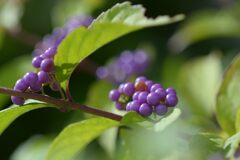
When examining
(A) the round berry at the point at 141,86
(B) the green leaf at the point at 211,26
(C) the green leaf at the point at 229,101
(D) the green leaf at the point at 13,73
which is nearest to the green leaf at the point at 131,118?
(A) the round berry at the point at 141,86

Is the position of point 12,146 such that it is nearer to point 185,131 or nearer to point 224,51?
point 224,51

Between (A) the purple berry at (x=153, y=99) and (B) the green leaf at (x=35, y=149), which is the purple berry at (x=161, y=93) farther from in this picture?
(B) the green leaf at (x=35, y=149)

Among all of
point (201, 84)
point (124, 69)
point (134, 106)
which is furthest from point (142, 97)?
point (124, 69)

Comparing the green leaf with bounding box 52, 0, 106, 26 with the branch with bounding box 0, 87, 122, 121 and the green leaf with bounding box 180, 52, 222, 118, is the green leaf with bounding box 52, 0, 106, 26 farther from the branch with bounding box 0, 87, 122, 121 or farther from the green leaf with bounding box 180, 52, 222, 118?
the branch with bounding box 0, 87, 122, 121

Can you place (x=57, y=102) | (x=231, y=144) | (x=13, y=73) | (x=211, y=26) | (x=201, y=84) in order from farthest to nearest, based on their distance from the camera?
(x=13, y=73), (x=211, y=26), (x=201, y=84), (x=57, y=102), (x=231, y=144)

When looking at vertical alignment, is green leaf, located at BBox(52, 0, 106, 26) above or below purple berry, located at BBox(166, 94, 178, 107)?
above

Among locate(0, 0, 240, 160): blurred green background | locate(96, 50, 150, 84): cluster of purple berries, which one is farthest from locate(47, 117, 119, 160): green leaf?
locate(96, 50, 150, 84): cluster of purple berries

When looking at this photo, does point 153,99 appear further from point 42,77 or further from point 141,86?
point 42,77
